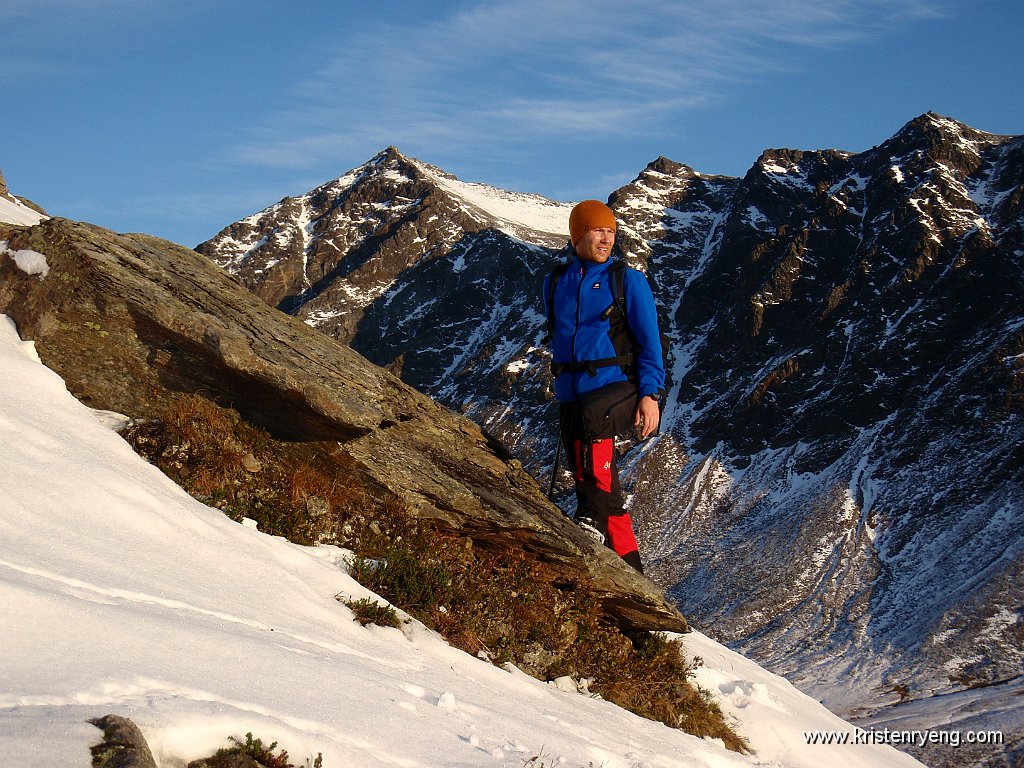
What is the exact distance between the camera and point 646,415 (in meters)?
9.48

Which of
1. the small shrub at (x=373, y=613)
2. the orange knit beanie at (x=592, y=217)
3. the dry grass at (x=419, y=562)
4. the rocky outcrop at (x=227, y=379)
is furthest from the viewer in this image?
the orange knit beanie at (x=592, y=217)

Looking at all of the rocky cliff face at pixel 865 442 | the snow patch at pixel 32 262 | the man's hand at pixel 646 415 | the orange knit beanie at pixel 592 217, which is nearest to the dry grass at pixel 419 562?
the man's hand at pixel 646 415

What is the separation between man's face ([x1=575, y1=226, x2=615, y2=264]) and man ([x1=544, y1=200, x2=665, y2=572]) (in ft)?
0.04

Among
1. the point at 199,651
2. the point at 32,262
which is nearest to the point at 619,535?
the point at 199,651

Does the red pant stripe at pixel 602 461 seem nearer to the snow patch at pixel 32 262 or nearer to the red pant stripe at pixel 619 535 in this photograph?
the red pant stripe at pixel 619 535

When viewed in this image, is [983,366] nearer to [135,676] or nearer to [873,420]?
[873,420]

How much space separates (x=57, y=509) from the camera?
6.50 meters

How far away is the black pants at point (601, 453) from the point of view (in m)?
9.62

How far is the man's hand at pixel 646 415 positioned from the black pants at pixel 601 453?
0.08 metres

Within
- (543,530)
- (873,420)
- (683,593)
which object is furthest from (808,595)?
(543,530)

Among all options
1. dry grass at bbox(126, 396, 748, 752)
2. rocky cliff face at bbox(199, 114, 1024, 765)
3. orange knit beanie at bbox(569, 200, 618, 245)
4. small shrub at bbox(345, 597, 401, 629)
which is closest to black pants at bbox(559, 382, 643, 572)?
dry grass at bbox(126, 396, 748, 752)

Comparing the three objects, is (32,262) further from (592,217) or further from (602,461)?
(602,461)

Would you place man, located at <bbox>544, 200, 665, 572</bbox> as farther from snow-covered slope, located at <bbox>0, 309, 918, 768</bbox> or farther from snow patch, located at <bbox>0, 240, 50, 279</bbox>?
snow patch, located at <bbox>0, 240, 50, 279</bbox>

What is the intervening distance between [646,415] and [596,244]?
2.00m
